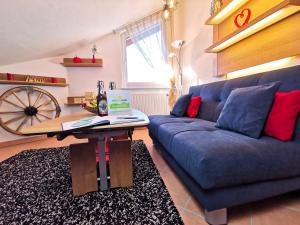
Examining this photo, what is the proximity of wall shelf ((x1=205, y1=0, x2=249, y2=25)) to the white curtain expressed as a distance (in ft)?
4.94

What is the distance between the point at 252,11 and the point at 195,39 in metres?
1.33

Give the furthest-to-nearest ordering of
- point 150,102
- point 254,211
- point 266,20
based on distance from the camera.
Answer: point 150,102 < point 266,20 < point 254,211

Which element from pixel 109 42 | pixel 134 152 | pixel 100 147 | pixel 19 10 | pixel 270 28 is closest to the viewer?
pixel 100 147

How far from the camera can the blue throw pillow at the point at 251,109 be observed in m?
1.03

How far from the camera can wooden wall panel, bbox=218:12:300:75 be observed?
1238 millimetres

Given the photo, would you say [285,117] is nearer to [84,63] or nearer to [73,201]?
[73,201]

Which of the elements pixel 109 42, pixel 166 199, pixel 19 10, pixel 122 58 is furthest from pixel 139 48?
pixel 166 199

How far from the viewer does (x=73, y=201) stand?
1055 mm

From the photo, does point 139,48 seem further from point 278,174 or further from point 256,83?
point 278,174

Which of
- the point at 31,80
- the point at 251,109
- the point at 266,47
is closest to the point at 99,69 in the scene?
the point at 31,80

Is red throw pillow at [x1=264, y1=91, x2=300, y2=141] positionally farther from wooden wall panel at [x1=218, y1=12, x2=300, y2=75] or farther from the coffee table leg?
the coffee table leg

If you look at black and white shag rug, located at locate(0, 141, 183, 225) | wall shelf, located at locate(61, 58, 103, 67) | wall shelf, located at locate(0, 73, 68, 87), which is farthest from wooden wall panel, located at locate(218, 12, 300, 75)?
wall shelf, located at locate(0, 73, 68, 87)

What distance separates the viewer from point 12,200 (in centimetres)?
110

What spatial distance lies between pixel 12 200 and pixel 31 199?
0.13 metres
